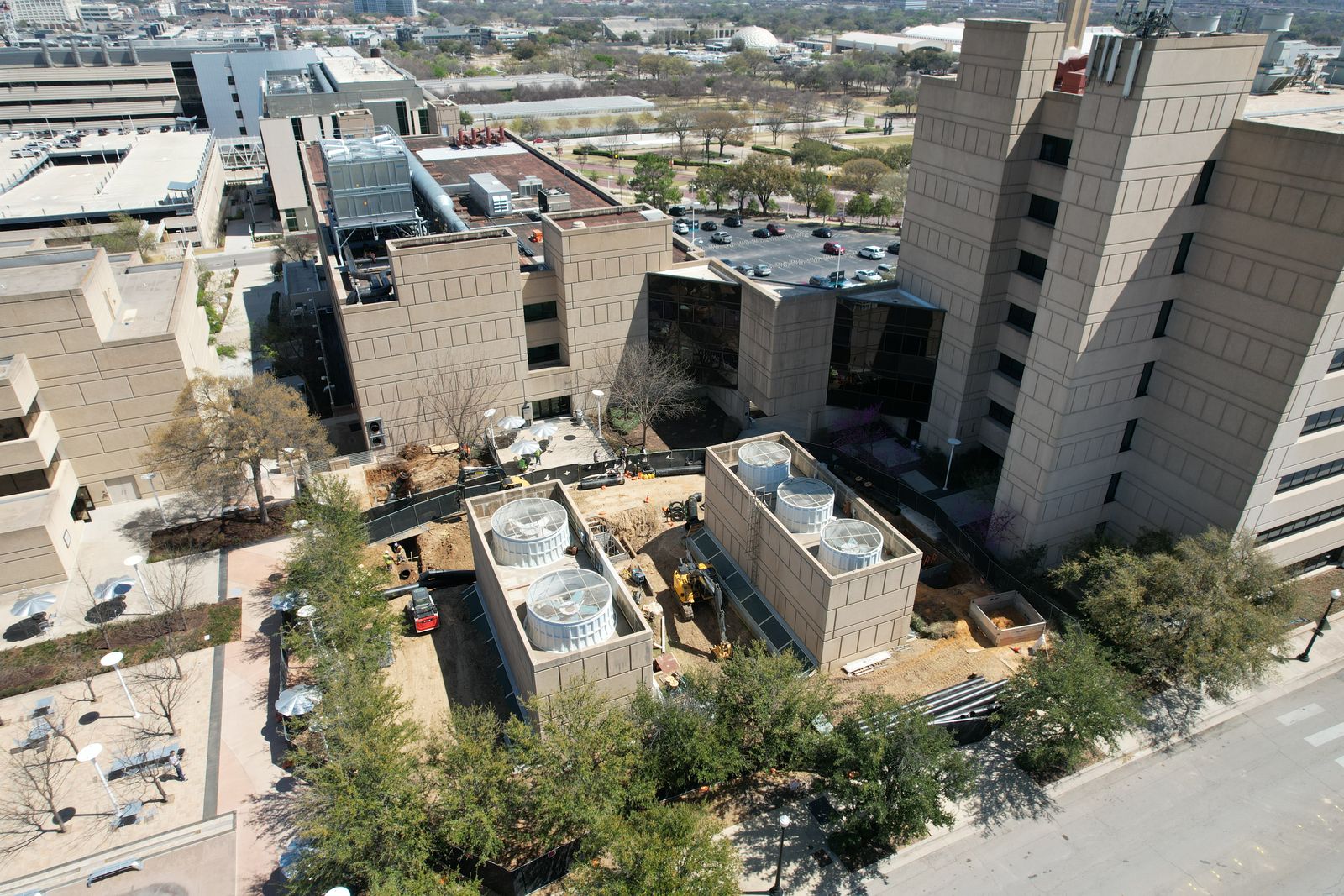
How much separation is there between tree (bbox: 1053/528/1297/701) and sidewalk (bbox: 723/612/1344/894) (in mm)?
1602

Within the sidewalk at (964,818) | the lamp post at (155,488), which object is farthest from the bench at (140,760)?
the sidewalk at (964,818)

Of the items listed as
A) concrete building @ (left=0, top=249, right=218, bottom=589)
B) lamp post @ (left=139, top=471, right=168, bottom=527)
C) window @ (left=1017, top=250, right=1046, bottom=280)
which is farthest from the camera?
lamp post @ (left=139, top=471, right=168, bottom=527)

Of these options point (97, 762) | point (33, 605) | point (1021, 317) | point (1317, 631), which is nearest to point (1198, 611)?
point (1317, 631)

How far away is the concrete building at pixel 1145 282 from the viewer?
109 ft

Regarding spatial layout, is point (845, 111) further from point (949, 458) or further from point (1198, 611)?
point (1198, 611)

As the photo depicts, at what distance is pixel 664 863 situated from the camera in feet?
79.0

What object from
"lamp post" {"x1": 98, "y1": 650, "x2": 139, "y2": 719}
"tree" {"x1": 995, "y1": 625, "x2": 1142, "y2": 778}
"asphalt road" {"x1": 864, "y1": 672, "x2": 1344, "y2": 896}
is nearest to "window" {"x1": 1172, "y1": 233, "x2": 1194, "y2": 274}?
"tree" {"x1": 995, "y1": 625, "x2": 1142, "y2": 778}

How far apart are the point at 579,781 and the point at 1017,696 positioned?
17.2 m

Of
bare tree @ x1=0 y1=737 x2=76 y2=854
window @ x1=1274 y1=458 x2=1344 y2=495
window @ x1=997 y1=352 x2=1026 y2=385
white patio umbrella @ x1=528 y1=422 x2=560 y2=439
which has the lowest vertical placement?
bare tree @ x1=0 y1=737 x2=76 y2=854

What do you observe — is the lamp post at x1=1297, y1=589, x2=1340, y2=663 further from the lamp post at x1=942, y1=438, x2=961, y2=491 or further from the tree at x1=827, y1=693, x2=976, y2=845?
the tree at x1=827, y1=693, x2=976, y2=845

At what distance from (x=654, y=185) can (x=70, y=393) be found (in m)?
79.1

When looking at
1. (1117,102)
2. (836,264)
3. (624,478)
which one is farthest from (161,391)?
(836,264)

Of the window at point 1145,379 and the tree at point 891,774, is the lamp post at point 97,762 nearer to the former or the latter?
the tree at point 891,774

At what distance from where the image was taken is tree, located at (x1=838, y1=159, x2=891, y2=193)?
114312mm
